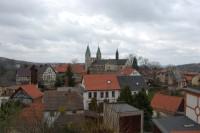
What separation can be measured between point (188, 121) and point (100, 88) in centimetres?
2486

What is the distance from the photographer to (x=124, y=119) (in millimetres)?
24984

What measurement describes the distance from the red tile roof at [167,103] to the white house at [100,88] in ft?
31.6

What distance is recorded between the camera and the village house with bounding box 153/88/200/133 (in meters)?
18.3

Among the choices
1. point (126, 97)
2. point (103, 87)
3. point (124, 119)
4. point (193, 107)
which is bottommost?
point (124, 119)

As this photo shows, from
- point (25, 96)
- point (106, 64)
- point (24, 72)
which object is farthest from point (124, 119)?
point (106, 64)

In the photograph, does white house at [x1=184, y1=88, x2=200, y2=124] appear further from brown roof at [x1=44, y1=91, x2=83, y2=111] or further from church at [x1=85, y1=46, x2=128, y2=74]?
church at [x1=85, y1=46, x2=128, y2=74]

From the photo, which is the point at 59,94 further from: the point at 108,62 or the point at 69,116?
the point at 108,62

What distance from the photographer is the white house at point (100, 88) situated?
44.1 m

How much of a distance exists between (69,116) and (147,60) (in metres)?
94.5

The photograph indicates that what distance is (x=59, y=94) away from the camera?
37.4m

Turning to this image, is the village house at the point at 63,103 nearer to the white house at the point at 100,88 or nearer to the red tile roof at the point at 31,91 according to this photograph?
the white house at the point at 100,88

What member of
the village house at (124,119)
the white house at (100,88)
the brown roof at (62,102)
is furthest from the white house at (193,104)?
the white house at (100,88)

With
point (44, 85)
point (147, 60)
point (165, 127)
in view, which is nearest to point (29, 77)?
point (44, 85)

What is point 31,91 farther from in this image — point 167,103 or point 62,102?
point 167,103
